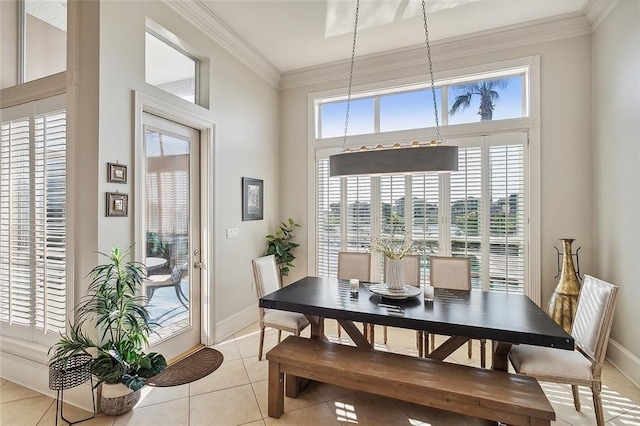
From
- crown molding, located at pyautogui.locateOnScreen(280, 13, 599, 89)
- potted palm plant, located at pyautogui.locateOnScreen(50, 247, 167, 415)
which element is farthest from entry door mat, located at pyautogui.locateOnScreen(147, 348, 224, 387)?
crown molding, located at pyautogui.locateOnScreen(280, 13, 599, 89)

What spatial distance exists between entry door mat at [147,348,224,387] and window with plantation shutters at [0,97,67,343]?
34.7 inches

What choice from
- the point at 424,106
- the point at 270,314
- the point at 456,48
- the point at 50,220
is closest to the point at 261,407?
the point at 270,314

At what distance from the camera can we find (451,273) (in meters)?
3.08

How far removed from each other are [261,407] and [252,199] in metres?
2.40

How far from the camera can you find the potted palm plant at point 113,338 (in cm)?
208

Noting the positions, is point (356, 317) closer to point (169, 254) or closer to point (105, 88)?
point (169, 254)

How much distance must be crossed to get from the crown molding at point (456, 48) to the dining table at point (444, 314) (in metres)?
2.83

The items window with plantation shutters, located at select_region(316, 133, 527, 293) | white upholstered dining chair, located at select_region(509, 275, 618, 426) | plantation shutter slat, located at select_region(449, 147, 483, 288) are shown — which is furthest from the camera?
plantation shutter slat, located at select_region(449, 147, 483, 288)

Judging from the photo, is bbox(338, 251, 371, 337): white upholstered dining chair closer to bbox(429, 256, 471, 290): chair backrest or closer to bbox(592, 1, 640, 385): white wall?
bbox(429, 256, 471, 290): chair backrest

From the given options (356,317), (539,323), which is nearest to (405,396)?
(356,317)

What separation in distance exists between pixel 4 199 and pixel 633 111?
5343 millimetres

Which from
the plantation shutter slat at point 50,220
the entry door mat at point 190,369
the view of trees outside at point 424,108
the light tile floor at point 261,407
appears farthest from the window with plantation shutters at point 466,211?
the plantation shutter slat at point 50,220

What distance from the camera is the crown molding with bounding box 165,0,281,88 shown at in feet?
9.62

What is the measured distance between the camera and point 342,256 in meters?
3.55
